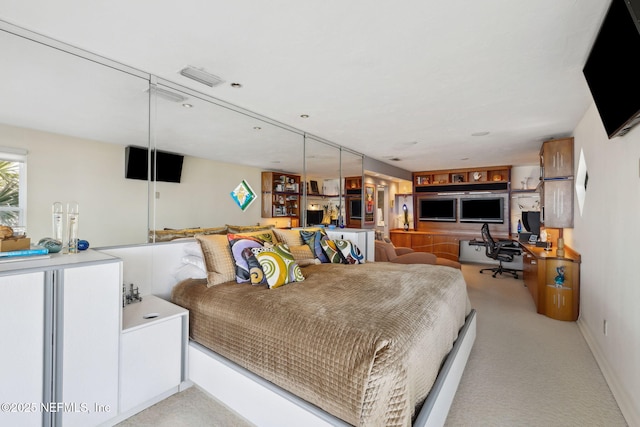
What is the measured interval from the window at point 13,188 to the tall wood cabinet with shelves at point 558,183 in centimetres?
550

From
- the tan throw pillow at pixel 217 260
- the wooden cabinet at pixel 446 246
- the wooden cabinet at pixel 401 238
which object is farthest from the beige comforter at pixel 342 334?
the wooden cabinet at pixel 401 238

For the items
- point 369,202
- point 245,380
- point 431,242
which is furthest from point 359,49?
point 431,242

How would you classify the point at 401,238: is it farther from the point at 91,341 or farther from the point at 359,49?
the point at 91,341

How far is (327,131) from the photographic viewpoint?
409 cm

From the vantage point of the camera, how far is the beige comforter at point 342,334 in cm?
131

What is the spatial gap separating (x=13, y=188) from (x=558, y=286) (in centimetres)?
537

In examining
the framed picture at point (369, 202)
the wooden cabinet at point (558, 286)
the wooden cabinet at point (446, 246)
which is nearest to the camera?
the wooden cabinet at point (558, 286)

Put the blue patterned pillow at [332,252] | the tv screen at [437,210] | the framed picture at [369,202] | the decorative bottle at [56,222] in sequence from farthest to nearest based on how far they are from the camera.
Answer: the tv screen at [437,210] → the framed picture at [369,202] → the blue patterned pillow at [332,252] → the decorative bottle at [56,222]

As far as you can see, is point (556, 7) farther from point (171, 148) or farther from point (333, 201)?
point (333, 201)

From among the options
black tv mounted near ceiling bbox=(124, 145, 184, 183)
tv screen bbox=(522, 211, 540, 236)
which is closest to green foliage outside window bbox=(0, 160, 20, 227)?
black tv mounted near ceiling bbox=(124, 145, 184, 183)

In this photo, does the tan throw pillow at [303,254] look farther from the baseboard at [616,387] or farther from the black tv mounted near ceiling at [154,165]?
the baseboard at [616,387]

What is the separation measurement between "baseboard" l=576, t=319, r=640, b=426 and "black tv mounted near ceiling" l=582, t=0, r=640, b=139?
1771 mm

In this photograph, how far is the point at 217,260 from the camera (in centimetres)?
247

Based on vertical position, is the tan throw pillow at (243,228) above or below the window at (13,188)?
below
